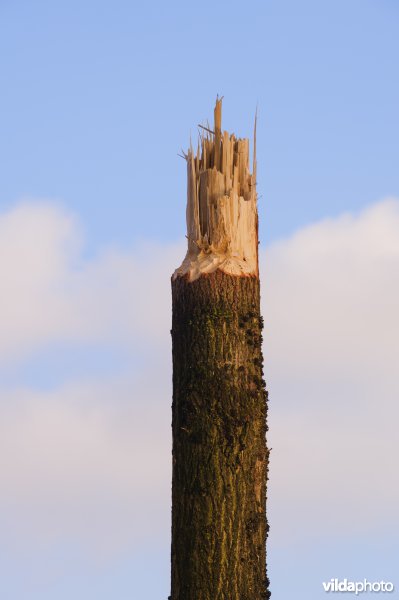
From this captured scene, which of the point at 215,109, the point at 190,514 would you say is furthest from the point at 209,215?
the point at 190,514

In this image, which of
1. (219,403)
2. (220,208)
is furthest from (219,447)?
(220,208)

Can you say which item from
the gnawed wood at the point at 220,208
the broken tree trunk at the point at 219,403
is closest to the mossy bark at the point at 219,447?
the broken tree trunk at the point at 219,403

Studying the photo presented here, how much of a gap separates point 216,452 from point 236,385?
0.61 meters

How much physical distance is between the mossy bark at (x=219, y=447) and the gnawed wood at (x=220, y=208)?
0.70 feet

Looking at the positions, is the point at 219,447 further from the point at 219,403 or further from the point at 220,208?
the point at 220,208

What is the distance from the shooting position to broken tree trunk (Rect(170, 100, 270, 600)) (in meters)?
7.97

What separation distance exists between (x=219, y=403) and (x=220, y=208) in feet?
5.93

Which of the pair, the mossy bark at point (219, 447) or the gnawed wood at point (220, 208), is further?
the gnawed wood at point (220, 208)

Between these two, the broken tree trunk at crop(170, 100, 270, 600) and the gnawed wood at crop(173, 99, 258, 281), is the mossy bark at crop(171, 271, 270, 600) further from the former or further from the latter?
the gnawed wood at crop(173, 99, 258, 281)

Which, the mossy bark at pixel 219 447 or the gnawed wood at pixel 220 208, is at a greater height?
the gnawed wood at pixel 220 208

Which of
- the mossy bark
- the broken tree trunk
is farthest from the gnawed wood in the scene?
the mossy bark

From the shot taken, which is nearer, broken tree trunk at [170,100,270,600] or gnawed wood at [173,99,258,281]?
broken tree trunk at [170,100,270,600]

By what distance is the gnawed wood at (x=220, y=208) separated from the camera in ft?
27.9

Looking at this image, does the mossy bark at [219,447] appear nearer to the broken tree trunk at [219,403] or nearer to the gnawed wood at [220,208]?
the broken tree trunk at [219,403]
